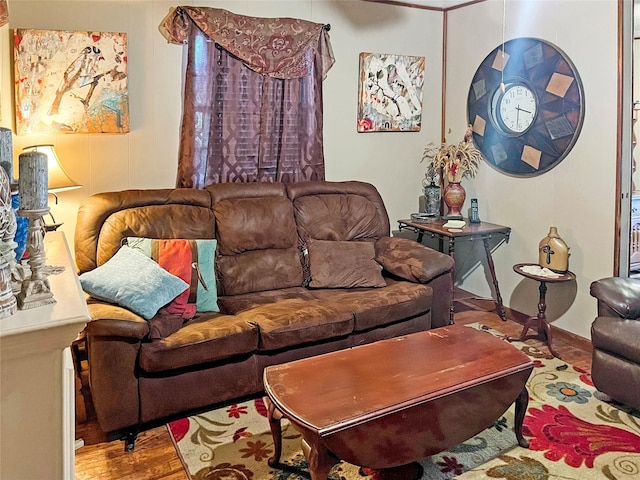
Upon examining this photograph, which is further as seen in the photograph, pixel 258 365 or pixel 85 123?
pixel 85 123

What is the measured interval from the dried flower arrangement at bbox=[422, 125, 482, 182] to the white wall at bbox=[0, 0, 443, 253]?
28 cm

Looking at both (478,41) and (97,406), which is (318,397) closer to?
(97,406)

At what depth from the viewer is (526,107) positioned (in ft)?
13.4

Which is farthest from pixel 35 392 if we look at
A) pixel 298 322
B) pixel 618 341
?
pixel 618 341

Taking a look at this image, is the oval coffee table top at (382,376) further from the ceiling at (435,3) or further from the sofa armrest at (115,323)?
the ceiling at (435,3)

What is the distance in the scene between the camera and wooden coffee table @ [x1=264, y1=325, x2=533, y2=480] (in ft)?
6.53

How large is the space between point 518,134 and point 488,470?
2.61m

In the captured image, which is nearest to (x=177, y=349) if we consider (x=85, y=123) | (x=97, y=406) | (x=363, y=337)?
(x=97, y=406)

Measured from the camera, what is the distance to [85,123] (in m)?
3.42

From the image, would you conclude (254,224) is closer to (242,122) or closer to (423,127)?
(242,122)

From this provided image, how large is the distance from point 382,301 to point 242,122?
164 cm

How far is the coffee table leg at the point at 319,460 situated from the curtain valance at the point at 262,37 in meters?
2.76

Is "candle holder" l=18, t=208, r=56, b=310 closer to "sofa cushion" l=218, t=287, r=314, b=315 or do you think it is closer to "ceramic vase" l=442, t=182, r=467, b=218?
"sofa cushion" l=218, t=287, r=314, b=315

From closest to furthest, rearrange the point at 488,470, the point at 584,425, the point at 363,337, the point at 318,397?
the point at 318,397 → the point at 488,470 → the point at 584,425 → the point at 363,337
